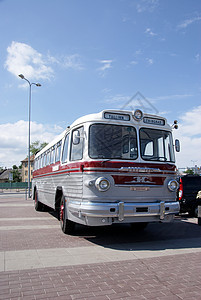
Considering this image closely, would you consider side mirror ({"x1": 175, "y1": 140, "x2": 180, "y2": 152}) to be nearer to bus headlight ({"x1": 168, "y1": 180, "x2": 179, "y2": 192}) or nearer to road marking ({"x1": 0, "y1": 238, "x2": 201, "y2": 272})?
bus headlight ({"x1": 168, "y1": 180, "x2": 179, "y2": 192})

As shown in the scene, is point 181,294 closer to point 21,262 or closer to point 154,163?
point 21,262

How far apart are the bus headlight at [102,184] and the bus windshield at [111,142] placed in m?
0.57

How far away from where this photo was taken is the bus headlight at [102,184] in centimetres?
615

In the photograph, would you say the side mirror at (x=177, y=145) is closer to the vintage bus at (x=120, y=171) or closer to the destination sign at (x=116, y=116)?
the vintage bus at (x=120, y=171)

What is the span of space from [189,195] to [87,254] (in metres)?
6.84

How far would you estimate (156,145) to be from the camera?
7.29 metres

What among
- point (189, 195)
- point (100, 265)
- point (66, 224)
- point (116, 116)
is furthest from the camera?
point (189, 195)

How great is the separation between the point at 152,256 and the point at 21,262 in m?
2.51

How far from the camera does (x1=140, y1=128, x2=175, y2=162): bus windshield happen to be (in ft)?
23.1

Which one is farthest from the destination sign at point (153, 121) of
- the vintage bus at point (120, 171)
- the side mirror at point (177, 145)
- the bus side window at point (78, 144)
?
the bus side window at point (78, 144)

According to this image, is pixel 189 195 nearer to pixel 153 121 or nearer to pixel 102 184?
pixel 153 121

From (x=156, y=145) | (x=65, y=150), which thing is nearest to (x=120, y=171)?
(x=156, y=145)

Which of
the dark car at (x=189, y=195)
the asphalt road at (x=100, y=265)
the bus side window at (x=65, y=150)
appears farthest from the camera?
the dark car at (x=189, y=195)

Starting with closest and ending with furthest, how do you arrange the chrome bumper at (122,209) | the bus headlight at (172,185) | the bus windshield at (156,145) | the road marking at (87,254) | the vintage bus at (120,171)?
the road marking at (87,254) < the chrome bumper at (122,209) < the vintage bus at (120,171) < the bus headlight at (172,185) < the bus windshield at (156,145)
